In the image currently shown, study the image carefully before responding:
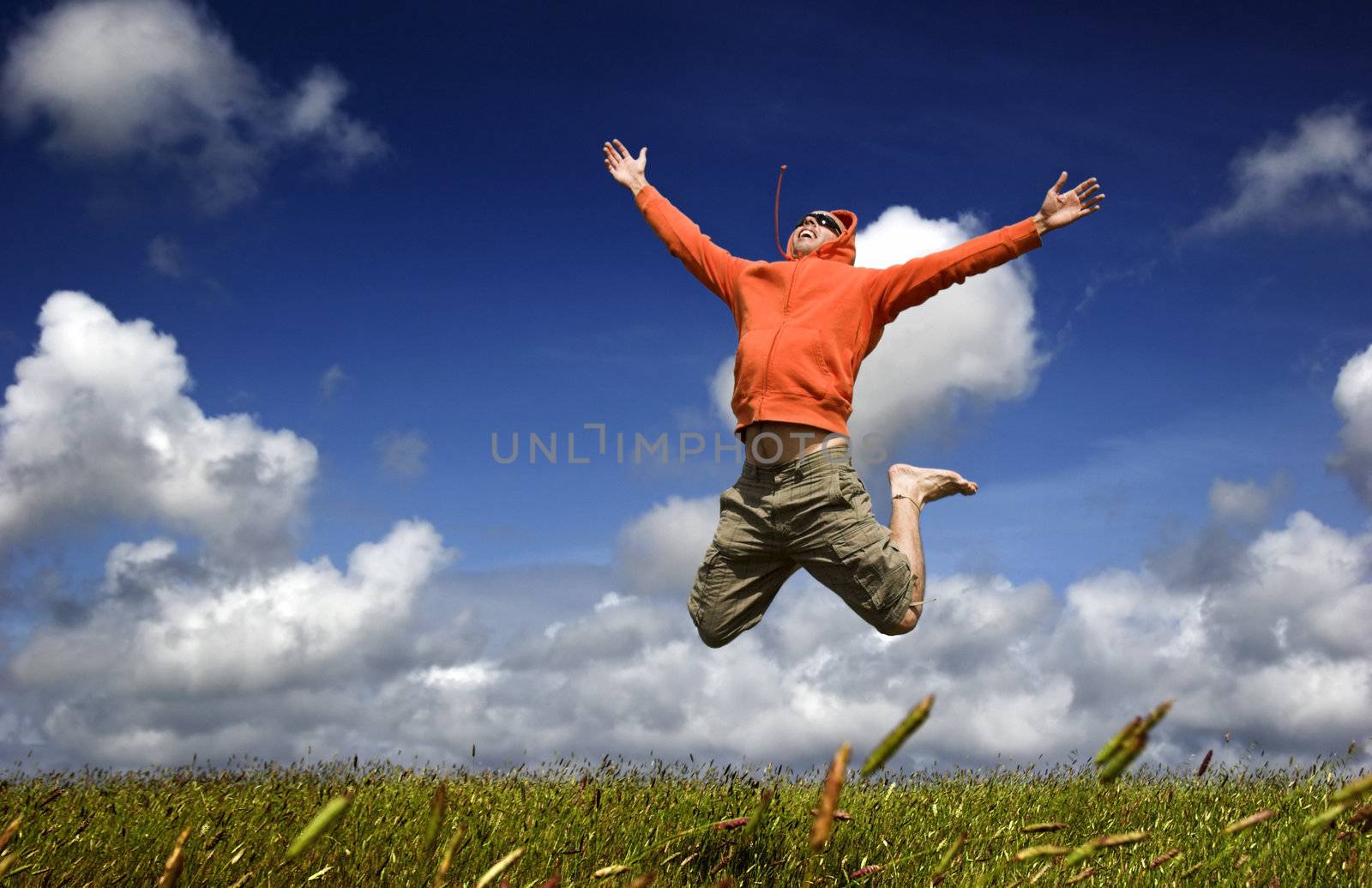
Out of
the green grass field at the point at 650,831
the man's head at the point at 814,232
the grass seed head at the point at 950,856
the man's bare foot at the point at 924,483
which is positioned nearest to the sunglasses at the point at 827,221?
the man's head at the point at 814,232

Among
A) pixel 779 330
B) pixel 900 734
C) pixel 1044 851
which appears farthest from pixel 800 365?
pixel 900 734

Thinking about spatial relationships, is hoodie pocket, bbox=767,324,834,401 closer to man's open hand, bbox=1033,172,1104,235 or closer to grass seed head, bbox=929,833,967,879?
man's open hand, bbox=1033,172,1104,235

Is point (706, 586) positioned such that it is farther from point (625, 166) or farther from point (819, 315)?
point (625, 166)

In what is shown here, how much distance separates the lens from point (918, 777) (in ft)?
28.9

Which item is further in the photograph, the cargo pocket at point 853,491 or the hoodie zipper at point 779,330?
the hoodie zipper at point 779,330

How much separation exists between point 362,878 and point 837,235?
4.80m

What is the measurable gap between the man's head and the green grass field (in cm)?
343

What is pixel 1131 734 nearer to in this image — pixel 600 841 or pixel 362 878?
pixel 362 878

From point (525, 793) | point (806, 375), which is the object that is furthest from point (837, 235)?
point (525, 793)

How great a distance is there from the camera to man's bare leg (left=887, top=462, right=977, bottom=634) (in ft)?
19.4

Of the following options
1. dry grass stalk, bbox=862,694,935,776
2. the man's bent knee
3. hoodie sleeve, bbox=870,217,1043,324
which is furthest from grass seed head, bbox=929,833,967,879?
hoodie sleeve, bbox=870,217,1043,324

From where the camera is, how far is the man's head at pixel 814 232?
22.3 feet

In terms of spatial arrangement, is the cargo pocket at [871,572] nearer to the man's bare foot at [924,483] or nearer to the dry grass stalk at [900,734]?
the man's bare foot at [924,483]

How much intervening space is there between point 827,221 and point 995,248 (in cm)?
136
